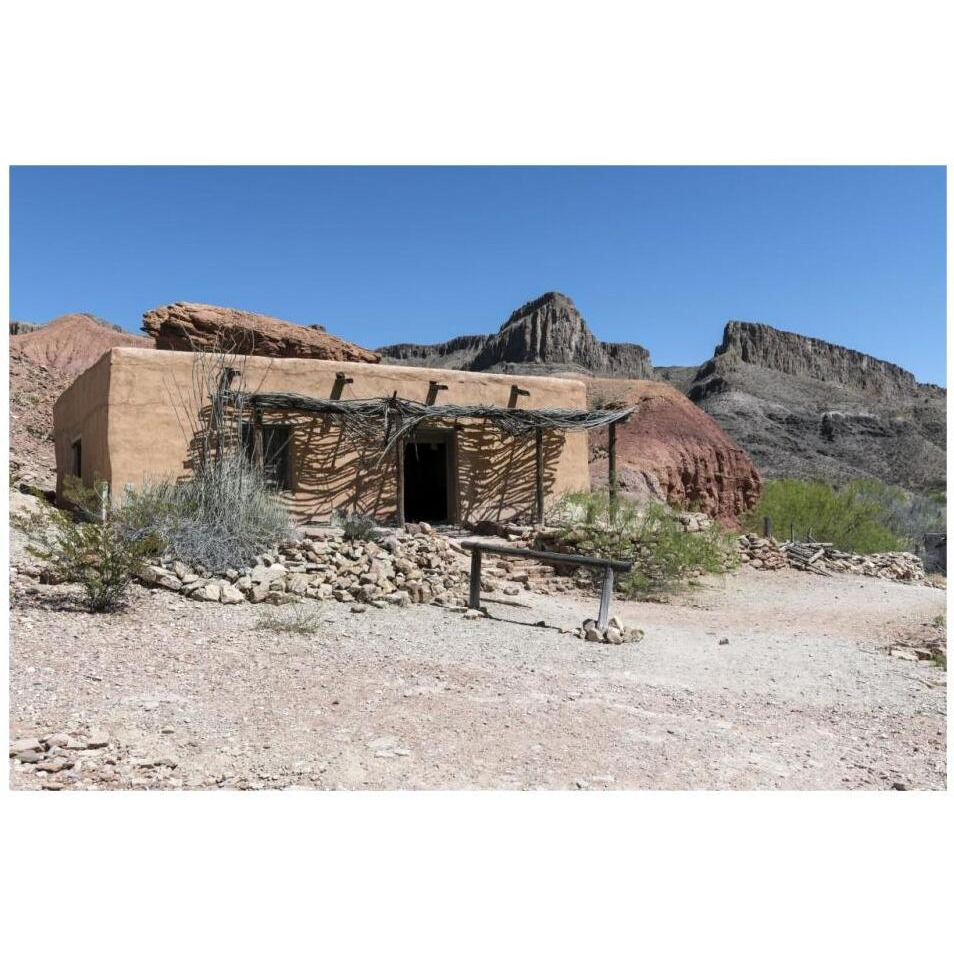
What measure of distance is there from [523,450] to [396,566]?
4739 mm

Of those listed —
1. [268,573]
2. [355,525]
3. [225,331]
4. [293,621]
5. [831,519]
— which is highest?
[225,331]

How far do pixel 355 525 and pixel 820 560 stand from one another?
8835mm

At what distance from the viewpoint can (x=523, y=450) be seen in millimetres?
12406

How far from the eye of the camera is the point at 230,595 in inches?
264

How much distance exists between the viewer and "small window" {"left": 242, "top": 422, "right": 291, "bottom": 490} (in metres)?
10.1

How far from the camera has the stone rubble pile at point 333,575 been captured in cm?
684

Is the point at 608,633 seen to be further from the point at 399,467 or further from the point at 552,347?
the point at 552,347

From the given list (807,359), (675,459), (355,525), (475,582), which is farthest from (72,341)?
(807,359)

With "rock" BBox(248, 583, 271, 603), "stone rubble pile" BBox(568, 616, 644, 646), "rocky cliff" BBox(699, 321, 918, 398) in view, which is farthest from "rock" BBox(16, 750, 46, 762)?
"rocky cliff" BBox(699, 321, 918, 398)

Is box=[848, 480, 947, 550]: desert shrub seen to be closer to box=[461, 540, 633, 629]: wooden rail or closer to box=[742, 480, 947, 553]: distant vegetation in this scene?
box=[742, 480, 947, 553]: distant vegetation

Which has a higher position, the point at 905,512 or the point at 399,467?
the point at 399,467

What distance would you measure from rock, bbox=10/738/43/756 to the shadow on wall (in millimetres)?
6457

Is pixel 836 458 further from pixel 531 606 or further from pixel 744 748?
pixel 744 748

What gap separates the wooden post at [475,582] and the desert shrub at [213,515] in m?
2.29
